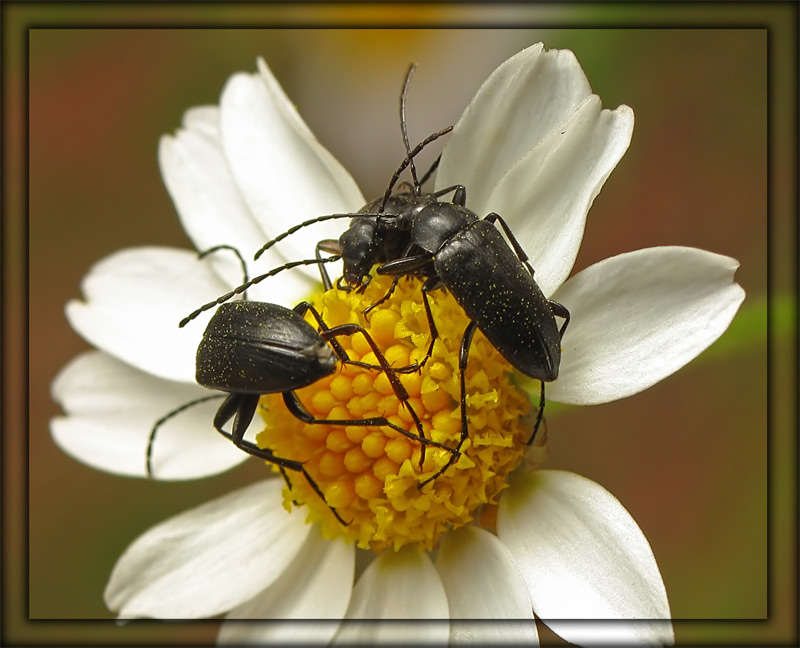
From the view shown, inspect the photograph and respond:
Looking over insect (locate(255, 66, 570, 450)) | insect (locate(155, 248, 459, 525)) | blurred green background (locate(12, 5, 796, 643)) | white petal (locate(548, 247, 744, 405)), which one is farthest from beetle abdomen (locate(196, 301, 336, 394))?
blurred green background (locate(12, 5, 796, 643))

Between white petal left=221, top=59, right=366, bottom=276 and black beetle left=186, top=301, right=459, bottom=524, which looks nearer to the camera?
black beetle left=186, top=301, right=459, bottom=524

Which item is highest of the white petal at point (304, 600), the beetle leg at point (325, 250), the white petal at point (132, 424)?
the beetle leg at point (325, 250)

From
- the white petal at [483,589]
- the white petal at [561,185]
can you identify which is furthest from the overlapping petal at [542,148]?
the white petal at [483,589]

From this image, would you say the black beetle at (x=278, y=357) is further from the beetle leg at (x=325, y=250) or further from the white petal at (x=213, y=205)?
the white petal at (x=213, y=205)

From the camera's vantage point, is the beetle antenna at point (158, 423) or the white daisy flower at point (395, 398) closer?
the white daisy flower at point (395, 398)

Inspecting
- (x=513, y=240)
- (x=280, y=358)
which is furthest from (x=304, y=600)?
(x=513, y=240)

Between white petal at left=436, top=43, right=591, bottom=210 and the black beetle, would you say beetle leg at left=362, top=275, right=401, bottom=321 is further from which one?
white petal at left=436, top=43, right=591, bottom=210

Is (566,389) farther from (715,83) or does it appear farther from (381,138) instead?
(381,138)
